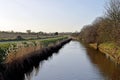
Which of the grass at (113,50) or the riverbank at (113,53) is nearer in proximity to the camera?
the riverbank at (113,53)

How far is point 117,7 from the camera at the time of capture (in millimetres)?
44031

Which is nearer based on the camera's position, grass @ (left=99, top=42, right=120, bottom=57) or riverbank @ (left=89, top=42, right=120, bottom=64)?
riverbank @ (left=89, top=42, right=120, bottom=64)

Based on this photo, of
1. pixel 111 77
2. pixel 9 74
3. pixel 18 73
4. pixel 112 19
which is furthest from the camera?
pixel 112 19

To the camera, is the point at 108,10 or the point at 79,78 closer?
the point at 79,78

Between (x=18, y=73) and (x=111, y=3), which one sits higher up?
(x=111, y=3)

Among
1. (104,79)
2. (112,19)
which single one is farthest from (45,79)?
(112,19)

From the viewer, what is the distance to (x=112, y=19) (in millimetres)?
43656

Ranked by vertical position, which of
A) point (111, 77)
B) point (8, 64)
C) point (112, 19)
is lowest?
point (111, 77)

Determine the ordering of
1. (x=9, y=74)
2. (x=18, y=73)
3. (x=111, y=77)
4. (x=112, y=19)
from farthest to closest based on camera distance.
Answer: (x=112, y=19)
(x=111, y=77)
(x=18, y=73)
(x=9, y=74)

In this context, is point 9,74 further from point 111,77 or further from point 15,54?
point 111,77

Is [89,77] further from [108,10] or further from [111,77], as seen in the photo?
[108,10]

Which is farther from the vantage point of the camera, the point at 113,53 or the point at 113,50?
the point at 113,50

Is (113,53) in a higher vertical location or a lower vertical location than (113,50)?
lower

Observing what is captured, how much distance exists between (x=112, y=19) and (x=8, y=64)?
28.3 meters
